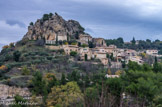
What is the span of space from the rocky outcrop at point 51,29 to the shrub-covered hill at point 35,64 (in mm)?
3452

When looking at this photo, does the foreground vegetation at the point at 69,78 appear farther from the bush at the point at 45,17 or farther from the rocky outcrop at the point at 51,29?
the bush at the point at 45,17

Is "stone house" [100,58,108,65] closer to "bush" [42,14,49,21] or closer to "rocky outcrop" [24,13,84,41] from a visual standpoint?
"rocky outcrop" [24,13,84,41]

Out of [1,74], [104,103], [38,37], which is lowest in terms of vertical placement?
[1,74]

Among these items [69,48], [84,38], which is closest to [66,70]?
[69,48]

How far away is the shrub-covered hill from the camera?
87.5ft

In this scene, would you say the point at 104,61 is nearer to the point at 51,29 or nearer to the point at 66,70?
the point at 66,70

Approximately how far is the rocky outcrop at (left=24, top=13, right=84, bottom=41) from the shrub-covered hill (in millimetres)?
3452

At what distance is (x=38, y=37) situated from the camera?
42406mm

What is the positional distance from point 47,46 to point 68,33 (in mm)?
7180

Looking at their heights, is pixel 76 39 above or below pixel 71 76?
above

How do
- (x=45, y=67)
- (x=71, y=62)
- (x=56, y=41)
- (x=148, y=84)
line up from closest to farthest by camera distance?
(x=148, y=84), (x=45, y=67), (x=71, y=62), (x=56, y=41)

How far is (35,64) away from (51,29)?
11.7 meters

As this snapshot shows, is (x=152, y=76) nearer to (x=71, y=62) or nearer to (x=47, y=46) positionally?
(x=71, y=62)

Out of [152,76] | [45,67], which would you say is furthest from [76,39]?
[152,76]
